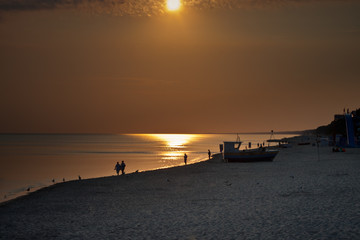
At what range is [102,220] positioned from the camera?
15.2 metres

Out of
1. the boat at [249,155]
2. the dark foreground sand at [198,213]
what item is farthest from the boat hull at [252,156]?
the dark foreground sand at [198,213]

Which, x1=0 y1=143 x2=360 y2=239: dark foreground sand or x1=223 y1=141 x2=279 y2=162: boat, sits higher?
x1=223 y1=141 x2=279 y2=162: boat

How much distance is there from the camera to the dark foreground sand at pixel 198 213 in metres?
12.6

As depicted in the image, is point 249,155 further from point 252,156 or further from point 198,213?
point 198,213

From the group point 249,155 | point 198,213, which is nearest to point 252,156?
point 249,155

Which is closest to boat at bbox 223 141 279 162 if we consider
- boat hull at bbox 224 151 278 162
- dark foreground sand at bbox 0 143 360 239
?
boat hull at bbox 224 151 278 162

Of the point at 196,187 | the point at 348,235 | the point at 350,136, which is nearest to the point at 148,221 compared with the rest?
the point at 348,235

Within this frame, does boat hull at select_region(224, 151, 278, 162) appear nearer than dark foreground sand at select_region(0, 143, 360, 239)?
No

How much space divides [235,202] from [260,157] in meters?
29.6

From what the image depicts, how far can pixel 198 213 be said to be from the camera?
1592 centimetres

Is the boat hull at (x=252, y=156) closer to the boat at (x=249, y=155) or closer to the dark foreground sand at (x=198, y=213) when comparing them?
the boat at (x=249, y=155)

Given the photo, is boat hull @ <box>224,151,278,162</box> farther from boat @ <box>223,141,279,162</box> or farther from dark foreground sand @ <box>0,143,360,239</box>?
dark foreground sand @ <box>0,143,360,239</box>

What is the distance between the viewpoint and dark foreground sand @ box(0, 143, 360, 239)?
1261 centimetres

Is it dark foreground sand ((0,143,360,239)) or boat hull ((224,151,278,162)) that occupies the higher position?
boat hull ((224,151,278,162))
